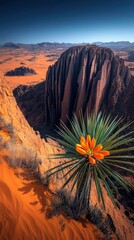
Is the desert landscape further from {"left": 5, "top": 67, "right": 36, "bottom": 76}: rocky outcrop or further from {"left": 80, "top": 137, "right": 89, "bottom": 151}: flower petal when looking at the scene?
{"left": 5, "top": 67, "right": 36, "bottom": 76}: rocky outcrop

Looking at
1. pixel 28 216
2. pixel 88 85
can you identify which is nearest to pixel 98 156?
pixel 28 216

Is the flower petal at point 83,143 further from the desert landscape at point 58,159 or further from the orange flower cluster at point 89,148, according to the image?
the desert landscape at point 58,159

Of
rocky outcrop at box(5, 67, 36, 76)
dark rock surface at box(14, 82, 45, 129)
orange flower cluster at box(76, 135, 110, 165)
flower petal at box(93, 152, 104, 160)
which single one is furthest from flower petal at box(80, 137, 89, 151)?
rocky outcrop at box(5, 67, 36, 76)

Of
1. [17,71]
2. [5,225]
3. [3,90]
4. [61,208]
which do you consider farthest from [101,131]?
[17,71]

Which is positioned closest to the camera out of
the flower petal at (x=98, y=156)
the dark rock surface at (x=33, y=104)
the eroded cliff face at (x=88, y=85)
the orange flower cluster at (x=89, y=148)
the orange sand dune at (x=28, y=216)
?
the orange sand dune at (x=28, y=216)

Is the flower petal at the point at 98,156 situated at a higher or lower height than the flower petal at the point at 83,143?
lower

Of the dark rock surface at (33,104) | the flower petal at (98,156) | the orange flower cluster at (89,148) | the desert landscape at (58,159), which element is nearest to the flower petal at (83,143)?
the orange flower cluster at (89,148)

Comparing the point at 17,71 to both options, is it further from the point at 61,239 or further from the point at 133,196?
the point at 61,239
